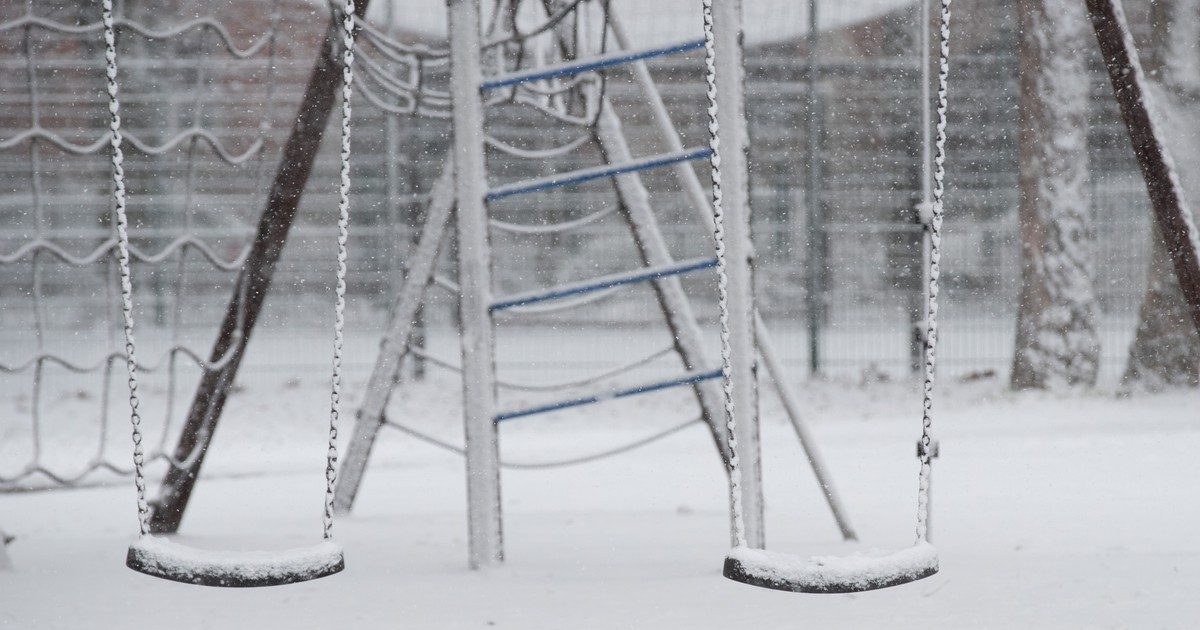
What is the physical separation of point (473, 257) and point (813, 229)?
447 centimetres

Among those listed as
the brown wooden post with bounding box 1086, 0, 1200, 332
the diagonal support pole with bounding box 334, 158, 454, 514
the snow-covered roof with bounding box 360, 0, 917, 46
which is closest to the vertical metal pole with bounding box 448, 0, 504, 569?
the diagonal support pole with bounding box 334, 158, 454, 514

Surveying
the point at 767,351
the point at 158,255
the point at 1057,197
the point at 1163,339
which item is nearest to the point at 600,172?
the point at 767,351

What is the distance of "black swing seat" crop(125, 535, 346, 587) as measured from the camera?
155cm

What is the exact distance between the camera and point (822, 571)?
1510 millimetres

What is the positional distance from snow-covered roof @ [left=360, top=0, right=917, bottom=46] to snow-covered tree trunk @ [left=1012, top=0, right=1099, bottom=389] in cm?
116

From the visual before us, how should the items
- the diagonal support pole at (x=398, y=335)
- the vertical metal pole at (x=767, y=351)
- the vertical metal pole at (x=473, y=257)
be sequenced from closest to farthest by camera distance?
the vertical metal pole at (x=473, y=257) → the vertical metal pole at (x=767, y=351) → the diagonal support pole at (x=398, y=335)

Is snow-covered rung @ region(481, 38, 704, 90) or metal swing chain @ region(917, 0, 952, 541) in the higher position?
snow-covered rung @ region(481, 38, 704, 90)

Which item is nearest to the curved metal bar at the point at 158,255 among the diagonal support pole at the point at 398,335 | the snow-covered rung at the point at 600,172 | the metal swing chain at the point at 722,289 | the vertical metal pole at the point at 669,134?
the diagonal support pole at the point at 398,335

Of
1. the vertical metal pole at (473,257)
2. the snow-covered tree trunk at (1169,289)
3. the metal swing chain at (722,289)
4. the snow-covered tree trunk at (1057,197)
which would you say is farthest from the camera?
the snow-covered tree trunk at (1057,197)

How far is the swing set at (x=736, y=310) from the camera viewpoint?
1540 mm

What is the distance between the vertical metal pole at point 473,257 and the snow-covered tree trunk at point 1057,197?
3.98 metres

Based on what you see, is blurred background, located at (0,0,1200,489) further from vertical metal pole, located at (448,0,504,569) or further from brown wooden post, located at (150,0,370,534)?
vertical metal pole, located at (448,0,504,569)

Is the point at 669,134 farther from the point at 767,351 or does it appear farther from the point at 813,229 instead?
the point at 813,229

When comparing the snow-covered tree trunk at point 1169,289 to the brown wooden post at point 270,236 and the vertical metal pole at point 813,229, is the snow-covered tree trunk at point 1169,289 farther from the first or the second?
the brown wooden post at point 270,236
